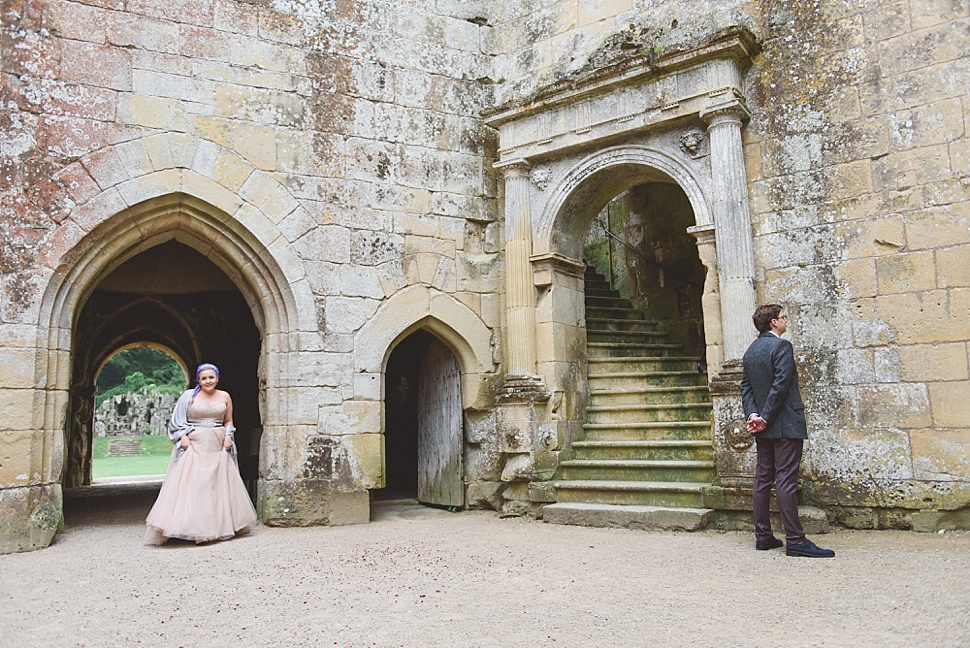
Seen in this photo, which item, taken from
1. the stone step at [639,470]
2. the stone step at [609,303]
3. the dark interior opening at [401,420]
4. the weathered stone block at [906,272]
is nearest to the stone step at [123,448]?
the dark interior opening at [401,420]

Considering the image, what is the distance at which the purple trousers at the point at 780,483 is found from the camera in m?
4.43

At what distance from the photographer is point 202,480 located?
18.1ft

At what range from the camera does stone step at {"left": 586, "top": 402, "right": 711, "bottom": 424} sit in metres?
6.63

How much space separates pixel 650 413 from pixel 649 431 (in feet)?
0.68

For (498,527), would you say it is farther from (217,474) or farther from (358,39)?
(358,39)

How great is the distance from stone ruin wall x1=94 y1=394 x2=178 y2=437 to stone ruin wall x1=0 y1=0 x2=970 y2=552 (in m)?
17.4

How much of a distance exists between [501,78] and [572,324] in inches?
99.9

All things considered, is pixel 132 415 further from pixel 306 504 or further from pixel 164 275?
pixel 306 504

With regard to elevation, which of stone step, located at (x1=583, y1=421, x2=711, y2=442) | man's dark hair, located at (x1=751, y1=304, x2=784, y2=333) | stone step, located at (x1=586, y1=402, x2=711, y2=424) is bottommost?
stone step, located at (x1=583, y1=421, x2=711, y2=442)

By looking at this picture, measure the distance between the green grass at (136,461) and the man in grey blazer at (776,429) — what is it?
12.0 meters

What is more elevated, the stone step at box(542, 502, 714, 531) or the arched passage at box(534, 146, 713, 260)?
the arched passage at box(534, 146, 713, 260)

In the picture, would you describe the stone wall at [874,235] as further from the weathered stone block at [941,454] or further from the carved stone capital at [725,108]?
the carved stone capital at [725,108]

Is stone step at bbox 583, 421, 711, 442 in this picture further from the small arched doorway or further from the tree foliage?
the tree foliage

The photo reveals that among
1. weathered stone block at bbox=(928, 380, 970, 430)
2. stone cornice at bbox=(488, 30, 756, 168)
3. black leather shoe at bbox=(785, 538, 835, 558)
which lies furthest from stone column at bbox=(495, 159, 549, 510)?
weathered stone block at bbox=(928, 380, 970, 430)
